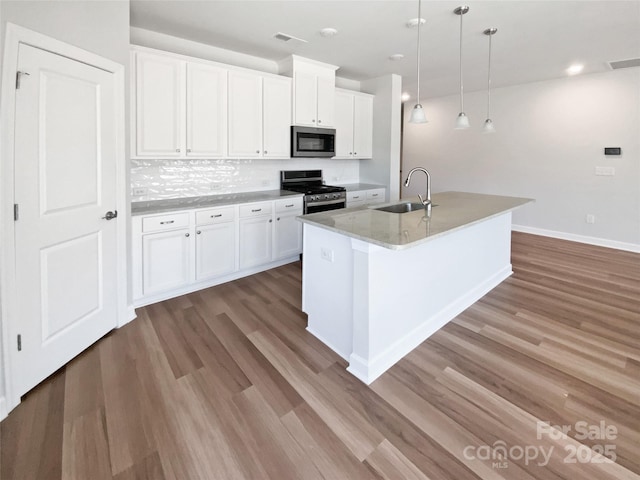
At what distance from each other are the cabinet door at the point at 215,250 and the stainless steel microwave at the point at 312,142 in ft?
4.74

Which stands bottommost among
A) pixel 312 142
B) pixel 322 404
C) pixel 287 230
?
pixel 322 404

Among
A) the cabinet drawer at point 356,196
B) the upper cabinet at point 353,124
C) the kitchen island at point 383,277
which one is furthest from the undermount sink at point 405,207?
the upper cabinet at point 353,124

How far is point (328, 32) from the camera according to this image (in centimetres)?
340

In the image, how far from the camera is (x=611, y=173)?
5027 millimetres

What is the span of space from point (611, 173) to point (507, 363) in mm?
4534

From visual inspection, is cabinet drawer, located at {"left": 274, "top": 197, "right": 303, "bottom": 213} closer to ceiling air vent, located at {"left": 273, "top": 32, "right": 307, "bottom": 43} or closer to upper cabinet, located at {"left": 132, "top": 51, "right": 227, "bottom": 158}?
upper cabinet, located at {"left": 132, "top": 51, "right": 227, "bottom": 158}

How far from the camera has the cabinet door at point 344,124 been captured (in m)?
4.94

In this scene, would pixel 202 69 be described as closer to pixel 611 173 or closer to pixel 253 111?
pixel 253 111

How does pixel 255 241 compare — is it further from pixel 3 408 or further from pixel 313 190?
pixel 3 408

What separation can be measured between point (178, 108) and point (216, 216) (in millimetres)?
1115

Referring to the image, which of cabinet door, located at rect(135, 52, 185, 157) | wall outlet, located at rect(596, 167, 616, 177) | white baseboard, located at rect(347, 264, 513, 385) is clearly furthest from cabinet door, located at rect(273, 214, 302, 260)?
wall outlet, located at rect(596, 167, 616, 177)

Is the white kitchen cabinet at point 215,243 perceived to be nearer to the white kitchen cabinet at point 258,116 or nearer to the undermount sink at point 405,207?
the white kitchen cabinet at point 258,116

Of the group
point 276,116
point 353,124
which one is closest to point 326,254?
point 276,116

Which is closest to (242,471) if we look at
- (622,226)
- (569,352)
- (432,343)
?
(432,343)
